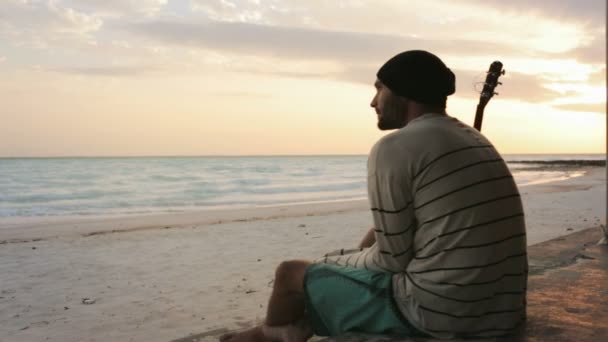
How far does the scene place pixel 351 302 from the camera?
244cm

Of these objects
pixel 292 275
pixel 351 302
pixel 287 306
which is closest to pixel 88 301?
pixel 287 306

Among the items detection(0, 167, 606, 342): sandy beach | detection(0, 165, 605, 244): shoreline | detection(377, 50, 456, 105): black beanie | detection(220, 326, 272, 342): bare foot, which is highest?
detection(377, 50, 456, 105): black beanie

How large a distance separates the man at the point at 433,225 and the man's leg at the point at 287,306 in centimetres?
17

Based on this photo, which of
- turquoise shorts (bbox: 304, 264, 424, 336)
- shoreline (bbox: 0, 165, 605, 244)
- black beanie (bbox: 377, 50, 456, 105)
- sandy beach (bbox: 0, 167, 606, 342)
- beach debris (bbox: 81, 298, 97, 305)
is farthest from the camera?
shoreline (bbox: 0, 165, 605, 244)

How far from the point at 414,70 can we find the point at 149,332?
3.52 meters

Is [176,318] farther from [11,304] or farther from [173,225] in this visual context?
[173,225]

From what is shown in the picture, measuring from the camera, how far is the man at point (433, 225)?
2.04m

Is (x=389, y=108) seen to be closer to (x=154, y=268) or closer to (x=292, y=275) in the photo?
(x=292, y=275)

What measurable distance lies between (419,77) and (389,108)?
20cm

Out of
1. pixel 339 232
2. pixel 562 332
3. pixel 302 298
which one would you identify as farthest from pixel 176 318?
pixel 339 232

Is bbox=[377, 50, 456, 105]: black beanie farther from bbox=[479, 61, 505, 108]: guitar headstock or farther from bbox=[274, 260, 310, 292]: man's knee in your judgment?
bbox=[479, 61, 505, 108]: guitar headstock

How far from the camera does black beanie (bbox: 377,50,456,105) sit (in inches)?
84.6

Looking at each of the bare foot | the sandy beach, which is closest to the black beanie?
the bare foot

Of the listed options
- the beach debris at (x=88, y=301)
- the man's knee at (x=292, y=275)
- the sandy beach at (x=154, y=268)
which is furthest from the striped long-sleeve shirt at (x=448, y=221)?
the beach debris at (x=88, y=301)
